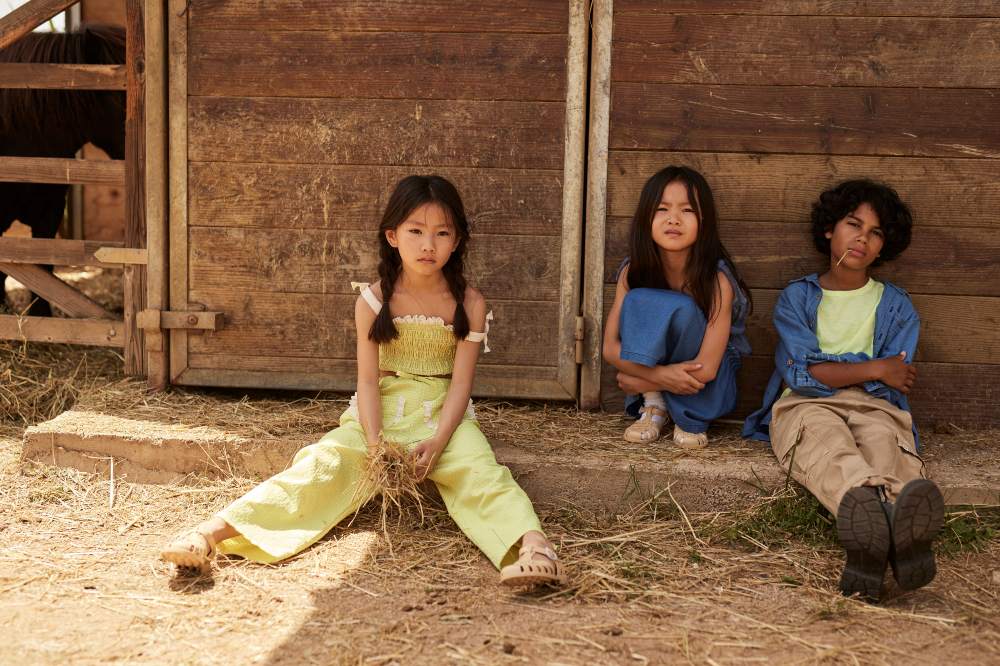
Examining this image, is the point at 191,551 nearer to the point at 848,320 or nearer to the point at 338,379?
the point at 338,379

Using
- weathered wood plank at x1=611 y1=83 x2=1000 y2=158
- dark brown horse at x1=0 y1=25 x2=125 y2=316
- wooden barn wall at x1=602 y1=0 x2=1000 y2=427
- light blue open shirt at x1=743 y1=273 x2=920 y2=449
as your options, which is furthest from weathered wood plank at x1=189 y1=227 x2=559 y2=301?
dark brown horse at x1=0 y1=25 x2=125 y2=316

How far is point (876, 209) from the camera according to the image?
3504 millimetres

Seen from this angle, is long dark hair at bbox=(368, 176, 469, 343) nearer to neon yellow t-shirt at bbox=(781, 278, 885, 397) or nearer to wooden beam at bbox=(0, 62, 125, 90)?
neon yellow t-shirt at bbox=(781, 278, 885, 397)

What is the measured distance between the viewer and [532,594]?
2615mm

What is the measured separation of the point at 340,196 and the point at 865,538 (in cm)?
246

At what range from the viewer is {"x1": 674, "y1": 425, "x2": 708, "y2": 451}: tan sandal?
11.6 feet

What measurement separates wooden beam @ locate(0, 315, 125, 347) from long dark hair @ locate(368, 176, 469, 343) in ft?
5.72

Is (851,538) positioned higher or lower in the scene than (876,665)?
higher

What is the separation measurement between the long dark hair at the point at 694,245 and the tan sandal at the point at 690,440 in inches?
17.1

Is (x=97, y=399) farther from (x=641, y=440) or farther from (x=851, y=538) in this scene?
(x=851, y=538)

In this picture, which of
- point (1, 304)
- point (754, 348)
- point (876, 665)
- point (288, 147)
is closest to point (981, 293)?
point (754, 348)

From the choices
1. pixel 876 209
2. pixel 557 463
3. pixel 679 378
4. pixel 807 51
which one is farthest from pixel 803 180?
pixel 557 463

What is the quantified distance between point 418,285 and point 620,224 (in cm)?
103

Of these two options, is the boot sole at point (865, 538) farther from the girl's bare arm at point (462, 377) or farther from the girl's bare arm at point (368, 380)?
the girl's bare arm at point (368, 380)
